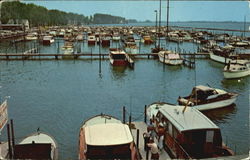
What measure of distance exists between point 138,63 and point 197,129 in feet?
117

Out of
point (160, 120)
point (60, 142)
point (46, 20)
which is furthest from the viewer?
point (46, 20)

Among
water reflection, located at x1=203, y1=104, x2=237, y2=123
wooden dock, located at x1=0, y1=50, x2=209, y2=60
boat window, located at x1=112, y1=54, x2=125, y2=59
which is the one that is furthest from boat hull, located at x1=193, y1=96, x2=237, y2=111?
boat window, located at x1=112, y1=54, x2=125, y2=59

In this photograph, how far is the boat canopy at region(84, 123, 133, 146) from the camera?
39.0 feet

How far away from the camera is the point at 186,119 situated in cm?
1446

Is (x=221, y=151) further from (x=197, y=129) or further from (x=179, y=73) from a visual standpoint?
(x=179, y=73)

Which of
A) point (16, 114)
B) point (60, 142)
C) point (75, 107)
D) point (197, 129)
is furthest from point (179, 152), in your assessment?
point (16, 114)

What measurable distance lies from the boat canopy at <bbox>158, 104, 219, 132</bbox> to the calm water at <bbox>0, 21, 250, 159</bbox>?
462cm

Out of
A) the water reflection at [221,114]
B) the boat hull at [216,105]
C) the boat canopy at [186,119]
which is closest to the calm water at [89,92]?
the water reflection at [221,114]

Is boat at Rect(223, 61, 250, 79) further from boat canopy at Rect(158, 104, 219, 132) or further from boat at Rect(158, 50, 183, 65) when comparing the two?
boat canopy at Rect(158, 104, 219, 132)

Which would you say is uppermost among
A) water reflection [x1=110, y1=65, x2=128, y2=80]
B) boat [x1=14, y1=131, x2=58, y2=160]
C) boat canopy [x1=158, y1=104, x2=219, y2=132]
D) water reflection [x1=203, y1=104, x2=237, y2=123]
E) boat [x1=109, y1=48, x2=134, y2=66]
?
boat [x1=109, y1=48, x2=134, y2=66]

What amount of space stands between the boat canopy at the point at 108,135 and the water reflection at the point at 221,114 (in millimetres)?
11922

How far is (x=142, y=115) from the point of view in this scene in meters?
22.9

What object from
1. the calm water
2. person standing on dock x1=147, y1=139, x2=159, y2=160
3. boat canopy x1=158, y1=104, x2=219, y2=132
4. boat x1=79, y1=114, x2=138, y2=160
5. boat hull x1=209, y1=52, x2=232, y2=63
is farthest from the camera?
boat hull x1=209, y1=52, x2=232, y2=63

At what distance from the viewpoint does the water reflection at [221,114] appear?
880 inches
